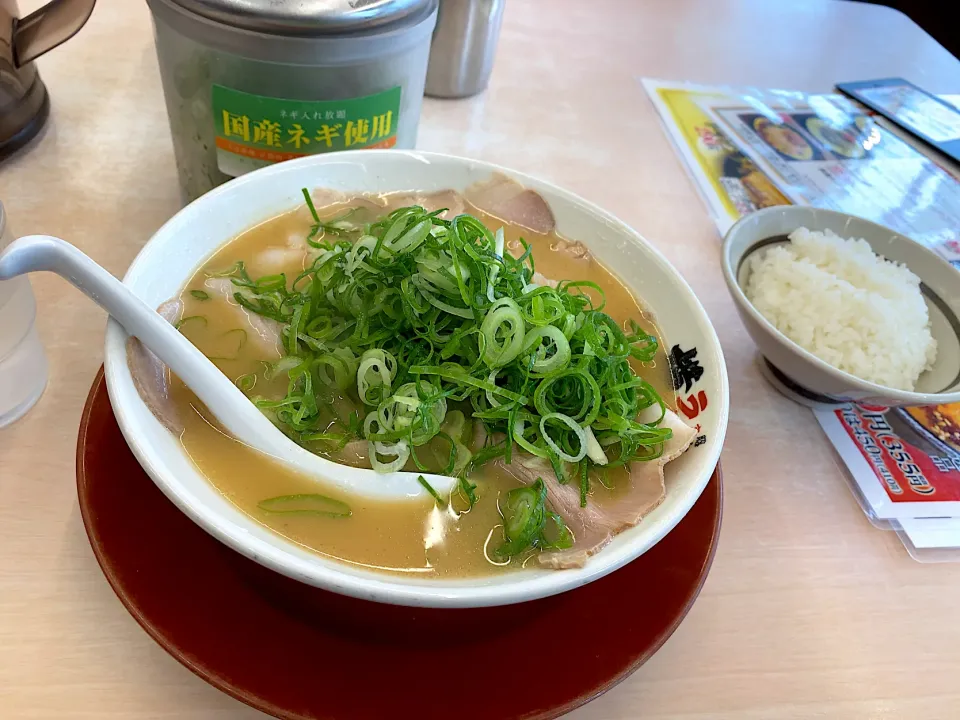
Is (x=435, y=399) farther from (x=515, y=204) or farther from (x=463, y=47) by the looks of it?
(x=463, y=47)

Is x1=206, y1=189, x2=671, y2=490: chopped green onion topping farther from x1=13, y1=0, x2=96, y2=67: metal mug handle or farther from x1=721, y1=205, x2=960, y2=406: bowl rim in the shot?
x1=13, y1=0, x2=96, y2=67: metal mug handle

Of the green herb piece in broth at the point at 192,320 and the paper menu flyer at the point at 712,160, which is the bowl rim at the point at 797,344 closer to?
the paper menu flyer at the point at 712,160

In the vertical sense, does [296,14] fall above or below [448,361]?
above

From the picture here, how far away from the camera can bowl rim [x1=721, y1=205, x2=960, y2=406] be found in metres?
1.01

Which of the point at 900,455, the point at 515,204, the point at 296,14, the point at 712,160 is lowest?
the point at 900,455

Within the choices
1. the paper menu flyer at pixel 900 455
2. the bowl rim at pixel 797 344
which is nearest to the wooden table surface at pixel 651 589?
the paper menu flyer at pixel 900 455

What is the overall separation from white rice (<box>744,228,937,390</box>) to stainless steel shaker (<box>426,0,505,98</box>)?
33.2 inches

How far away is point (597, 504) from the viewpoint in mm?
793

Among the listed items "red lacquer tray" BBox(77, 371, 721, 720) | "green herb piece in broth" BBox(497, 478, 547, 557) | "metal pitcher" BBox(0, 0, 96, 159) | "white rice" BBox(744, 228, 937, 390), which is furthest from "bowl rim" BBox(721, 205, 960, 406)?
"metal pitcher" BBox(0, 0, 96, 159)

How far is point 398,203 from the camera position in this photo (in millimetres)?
1104

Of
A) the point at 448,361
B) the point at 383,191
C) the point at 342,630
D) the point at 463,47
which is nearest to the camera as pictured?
the point at 342,630

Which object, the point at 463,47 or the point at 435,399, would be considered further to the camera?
the point at 463,47

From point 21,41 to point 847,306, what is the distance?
4.86ft

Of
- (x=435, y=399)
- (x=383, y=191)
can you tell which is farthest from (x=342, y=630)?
(x=383, y=191)
